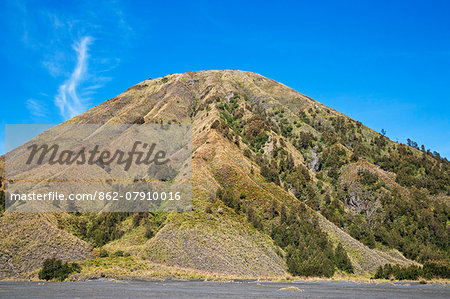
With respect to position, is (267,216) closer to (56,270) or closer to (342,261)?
(342,261)

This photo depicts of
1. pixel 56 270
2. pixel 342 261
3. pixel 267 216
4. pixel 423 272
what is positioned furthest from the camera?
pixel 267 216

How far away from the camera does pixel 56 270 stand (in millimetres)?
41094

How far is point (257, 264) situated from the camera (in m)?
49.6

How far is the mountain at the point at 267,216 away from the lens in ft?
162

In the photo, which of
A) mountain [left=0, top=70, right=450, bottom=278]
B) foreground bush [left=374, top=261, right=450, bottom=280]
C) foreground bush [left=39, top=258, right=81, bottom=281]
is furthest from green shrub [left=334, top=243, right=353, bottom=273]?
foreground bush [left=39, top=258, right=81, bottom=281]

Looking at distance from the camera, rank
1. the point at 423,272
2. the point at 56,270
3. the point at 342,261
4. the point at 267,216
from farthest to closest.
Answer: the point at 267,216, the point at 342,261, the point at 423,272, the point at 56,270

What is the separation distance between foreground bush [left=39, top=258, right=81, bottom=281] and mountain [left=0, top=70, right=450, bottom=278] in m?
1.67

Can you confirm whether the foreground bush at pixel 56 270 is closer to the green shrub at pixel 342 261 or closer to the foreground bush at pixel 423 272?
the green shrub at pixel 342 261

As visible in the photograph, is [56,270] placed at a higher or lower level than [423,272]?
higher

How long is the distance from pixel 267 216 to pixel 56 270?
39575 millimetres

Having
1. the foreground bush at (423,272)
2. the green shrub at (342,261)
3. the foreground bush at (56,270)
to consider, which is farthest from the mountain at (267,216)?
the foreground bush at (423,272)

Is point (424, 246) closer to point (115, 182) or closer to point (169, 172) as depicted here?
point (169, 172)

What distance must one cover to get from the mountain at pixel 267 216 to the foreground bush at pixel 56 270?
65.7 inches

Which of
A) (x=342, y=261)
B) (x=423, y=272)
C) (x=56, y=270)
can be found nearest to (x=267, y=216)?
(x=342, y=261)
